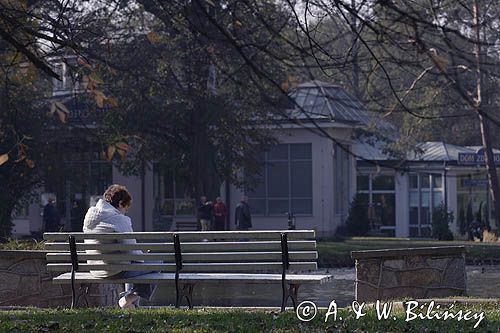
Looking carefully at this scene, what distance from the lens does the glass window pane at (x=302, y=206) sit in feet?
145

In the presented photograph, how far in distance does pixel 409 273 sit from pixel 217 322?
4.11 meters

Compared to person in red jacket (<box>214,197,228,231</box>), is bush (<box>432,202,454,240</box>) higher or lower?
lower

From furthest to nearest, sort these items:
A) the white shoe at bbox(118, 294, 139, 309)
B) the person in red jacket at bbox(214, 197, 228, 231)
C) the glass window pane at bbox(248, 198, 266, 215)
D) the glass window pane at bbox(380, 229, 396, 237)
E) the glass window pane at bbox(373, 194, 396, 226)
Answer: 1. the glass window pane at bbox(373, 194, 396, 226)
2. the glass window pane at bbox(380, 229, 396, 237)
3. the glass window pane at bbox(248, 198, 266, 215)
4. the person in red jacket at bbox(214, 197, 228, 231)
5. the white shoe at bbox(118, 294, 139, 309)

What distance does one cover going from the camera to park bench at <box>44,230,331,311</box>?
1077 centimetres

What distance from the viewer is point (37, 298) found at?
12898 mm

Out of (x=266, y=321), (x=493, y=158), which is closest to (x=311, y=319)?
(x=266, y=321)

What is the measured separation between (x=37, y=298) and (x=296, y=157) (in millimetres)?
31787

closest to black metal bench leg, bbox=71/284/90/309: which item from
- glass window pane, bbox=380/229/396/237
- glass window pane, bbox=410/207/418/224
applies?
glass window pane, bbox=380/229/396/237

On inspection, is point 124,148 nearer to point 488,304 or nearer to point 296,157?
point 488,304

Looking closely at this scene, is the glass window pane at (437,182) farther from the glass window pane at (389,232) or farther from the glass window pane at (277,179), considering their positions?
the glass window pane at (277,179)

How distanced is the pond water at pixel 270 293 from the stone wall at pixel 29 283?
6.77 feet

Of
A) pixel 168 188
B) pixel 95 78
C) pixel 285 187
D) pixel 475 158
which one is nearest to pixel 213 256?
pixel 95 78

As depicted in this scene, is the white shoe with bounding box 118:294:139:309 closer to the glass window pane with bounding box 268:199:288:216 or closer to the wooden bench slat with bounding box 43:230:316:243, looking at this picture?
the wooden bench slat with bounding box 43:230:316:243

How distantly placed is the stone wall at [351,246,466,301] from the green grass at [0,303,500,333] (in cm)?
230
